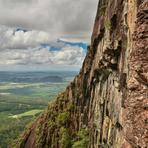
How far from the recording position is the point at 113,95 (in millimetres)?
45375

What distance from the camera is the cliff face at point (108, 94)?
66.1ft

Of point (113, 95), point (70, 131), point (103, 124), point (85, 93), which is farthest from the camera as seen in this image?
point (70, 131)

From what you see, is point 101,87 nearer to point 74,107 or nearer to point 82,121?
point 82,121

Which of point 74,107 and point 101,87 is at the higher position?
point 101,87

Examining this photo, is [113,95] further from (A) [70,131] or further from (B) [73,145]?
(A) [70,131]

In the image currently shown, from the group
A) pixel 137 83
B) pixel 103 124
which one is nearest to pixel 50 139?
pixel 103 124

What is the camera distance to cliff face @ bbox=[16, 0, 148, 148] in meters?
20.1

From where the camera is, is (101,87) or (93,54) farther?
(93,54)

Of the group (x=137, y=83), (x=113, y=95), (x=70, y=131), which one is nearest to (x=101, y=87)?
(x=113, y=95)

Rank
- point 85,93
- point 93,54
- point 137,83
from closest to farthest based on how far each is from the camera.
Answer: point 137,83 → point 93,54 → point 85,93

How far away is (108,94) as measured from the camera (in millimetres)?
49469

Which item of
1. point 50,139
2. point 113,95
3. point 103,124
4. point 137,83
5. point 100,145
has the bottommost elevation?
point 50,139

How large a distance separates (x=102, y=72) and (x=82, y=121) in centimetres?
2045

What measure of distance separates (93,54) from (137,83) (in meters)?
45.3
